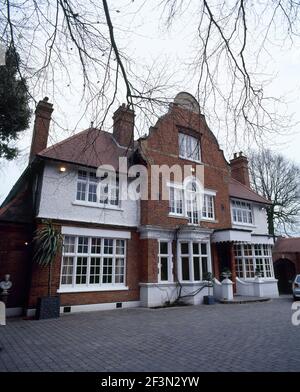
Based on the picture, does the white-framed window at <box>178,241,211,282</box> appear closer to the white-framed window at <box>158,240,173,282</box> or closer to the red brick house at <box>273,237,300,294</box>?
the white-framed window at <box>158,240,173,282</box>

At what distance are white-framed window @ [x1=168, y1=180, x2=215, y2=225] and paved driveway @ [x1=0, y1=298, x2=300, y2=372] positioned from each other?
712 centimetres

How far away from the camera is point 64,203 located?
12789 mm

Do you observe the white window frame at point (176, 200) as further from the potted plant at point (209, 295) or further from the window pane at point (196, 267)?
the potted plant at point (209, 295)

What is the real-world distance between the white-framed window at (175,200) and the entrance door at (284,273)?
521 inches

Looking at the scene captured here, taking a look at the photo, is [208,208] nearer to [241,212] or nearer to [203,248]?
[203,248]

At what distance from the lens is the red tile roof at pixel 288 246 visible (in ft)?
76.8

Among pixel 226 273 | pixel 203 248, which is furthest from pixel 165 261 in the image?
pixel 226 273

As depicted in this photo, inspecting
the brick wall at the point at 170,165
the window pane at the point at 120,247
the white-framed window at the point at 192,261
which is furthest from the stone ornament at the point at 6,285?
the white-framed window at the point at 192,261

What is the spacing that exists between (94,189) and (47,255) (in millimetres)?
4288

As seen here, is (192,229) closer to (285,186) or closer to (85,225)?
(85,225)

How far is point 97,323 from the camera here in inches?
373

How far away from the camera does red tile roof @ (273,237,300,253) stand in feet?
76.8
